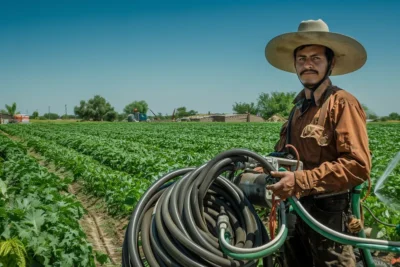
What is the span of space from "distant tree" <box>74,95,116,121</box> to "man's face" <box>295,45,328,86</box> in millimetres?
97159

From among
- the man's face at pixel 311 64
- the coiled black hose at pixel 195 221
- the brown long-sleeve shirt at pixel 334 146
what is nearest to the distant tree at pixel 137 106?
the man's face at pixel 311 64

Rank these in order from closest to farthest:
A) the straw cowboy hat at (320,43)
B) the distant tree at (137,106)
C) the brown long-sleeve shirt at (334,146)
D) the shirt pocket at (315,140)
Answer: the brown long-sleeve shirt at (334,146), the shirt pocket at (315,140), the straw cowboy hat at (320,43), the distant tree at (137,106)

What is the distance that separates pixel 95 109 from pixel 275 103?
4817 cm

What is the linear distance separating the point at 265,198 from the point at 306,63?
989mm

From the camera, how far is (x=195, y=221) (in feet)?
7.25

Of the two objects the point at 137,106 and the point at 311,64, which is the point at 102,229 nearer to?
the point at 311,64

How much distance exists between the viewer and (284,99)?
11106 cm

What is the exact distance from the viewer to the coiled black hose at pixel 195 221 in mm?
2086

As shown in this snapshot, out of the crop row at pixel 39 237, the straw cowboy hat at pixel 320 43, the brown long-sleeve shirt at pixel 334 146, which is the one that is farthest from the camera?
the crop row at pixel 39 237

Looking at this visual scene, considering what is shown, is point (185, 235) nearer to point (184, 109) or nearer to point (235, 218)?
point (235, 218)

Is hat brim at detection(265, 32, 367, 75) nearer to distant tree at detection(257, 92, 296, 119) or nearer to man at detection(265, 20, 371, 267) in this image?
man at detection(265, 20, 371, 267)

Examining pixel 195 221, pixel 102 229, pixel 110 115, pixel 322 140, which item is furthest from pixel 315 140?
pixel 110 115

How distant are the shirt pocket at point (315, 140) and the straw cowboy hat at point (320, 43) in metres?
0.58

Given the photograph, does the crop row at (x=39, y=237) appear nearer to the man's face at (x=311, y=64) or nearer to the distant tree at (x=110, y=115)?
the man's face at (x=311, y=64)
